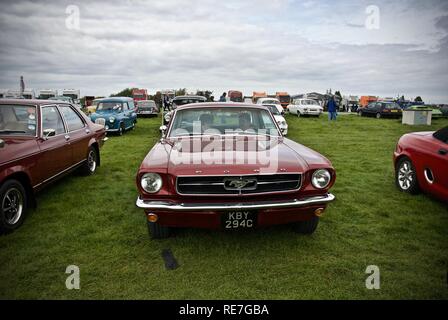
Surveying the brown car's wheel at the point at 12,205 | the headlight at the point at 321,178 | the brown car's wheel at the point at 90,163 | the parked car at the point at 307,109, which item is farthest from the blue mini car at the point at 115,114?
the parked car at the point at 307,109

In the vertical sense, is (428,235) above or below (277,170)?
below

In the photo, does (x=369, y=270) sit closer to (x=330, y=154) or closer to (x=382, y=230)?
(x=382, y=230)

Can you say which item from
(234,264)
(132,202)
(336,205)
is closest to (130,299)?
(234,264)

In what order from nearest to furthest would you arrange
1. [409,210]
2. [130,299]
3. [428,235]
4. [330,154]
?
[130,299] < [428,235] < [409,210] < [330,154]

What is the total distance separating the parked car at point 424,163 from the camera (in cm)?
431

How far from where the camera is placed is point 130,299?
2.66 meters

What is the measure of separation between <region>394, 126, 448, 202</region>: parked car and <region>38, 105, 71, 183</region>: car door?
553 centimetres

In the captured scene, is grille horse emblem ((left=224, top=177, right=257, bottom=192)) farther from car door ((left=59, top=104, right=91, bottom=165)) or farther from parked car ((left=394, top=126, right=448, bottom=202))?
car door ((left=59, top=104, right=91, bottom=165))

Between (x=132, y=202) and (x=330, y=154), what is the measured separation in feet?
21.9

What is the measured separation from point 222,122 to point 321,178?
5.76 feet

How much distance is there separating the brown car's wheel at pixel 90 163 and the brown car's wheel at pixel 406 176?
592 centimetres

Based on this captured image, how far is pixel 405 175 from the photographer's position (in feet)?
17.6

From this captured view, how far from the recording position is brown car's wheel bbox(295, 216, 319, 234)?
371 centimetres

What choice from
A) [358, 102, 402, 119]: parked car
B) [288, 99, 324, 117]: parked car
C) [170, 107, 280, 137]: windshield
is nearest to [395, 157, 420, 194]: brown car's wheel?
[170, 107, 280, 137]: windshield
